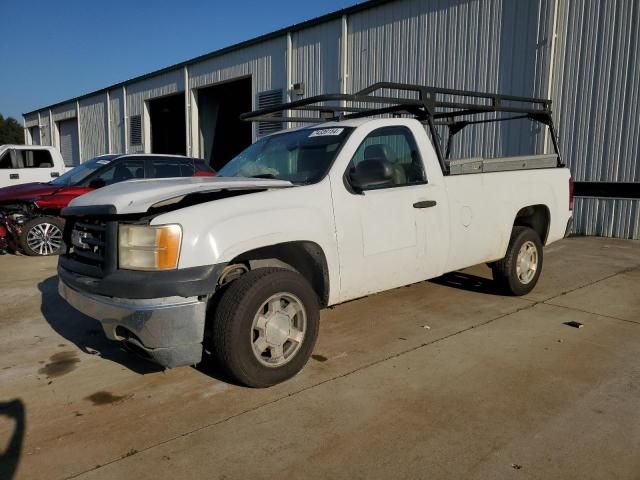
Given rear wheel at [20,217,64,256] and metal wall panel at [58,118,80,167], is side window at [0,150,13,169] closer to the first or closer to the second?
rear wheel at [20,217,64,256]

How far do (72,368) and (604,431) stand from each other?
3.61 meters

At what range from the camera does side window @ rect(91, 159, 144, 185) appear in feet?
30.2

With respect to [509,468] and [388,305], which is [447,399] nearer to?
[509,468]

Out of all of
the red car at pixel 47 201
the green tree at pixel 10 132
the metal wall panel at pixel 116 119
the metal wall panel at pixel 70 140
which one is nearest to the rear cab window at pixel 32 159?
the red car at pixel 47 201

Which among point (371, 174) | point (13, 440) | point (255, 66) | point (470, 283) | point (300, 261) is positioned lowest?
point (13, 440)

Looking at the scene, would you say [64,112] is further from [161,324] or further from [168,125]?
[161,324]

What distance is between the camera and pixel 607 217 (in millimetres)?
10430

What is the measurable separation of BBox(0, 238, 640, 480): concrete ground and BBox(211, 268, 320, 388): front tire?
0.54ft

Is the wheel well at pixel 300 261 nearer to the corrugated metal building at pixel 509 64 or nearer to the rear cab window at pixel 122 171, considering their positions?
the rear cab window at pixel 122 171

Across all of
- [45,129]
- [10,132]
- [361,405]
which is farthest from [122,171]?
[10,132]

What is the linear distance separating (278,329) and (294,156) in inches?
63.3

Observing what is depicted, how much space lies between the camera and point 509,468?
8.55 ft

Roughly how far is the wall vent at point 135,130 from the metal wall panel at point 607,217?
2019 centimetres

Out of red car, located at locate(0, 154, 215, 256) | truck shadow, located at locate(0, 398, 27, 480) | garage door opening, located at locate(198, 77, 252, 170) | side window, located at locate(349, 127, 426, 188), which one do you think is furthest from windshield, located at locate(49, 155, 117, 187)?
garage door opening, located at locate(198, 77, 252, 170)
